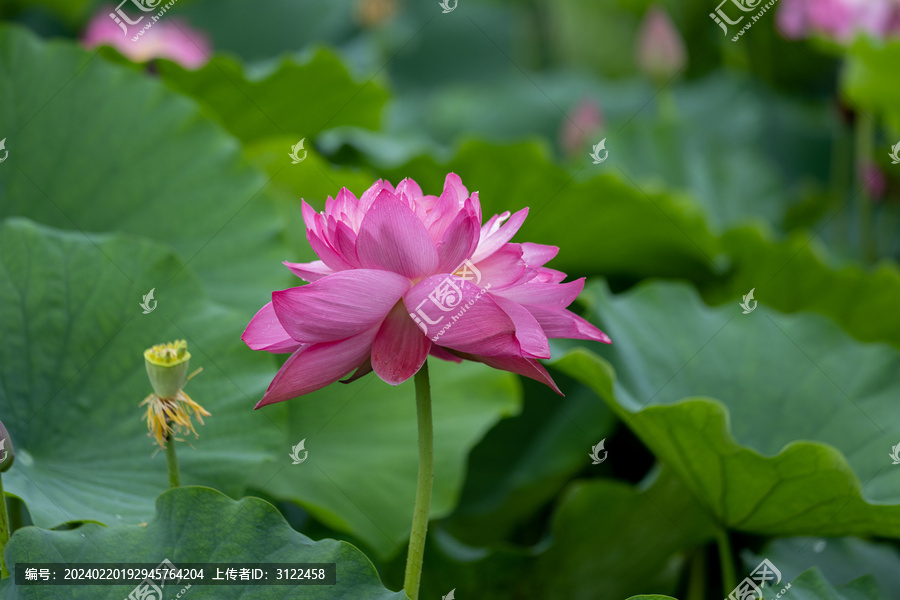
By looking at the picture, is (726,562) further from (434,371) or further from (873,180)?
(873,180)

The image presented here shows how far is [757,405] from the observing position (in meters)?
0.88

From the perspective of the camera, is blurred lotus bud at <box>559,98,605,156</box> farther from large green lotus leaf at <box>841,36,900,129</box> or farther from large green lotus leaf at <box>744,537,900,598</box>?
large green lotus leaf at <box>744,537,900,598</box>

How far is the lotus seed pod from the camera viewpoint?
480mm

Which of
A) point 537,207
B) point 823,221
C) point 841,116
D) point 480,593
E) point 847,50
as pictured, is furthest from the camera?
point 823,221

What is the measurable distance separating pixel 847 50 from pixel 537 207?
73 cm

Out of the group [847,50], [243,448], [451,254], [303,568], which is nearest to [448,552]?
[243,448]

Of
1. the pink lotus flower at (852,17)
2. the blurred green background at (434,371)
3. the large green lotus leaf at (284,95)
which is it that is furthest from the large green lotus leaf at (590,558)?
the pink lotus flower at (852,17)

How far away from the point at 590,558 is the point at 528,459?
238 millimetres

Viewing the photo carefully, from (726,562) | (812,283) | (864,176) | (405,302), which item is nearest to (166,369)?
(405,302)

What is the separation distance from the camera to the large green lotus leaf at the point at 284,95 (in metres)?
1.10

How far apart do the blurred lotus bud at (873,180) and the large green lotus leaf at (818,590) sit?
3.70 ft

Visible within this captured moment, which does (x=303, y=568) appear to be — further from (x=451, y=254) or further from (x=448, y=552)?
(x=448, y=552)

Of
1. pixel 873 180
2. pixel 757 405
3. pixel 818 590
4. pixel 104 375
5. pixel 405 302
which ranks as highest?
pixel 405 302

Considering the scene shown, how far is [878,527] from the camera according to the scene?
71cm
